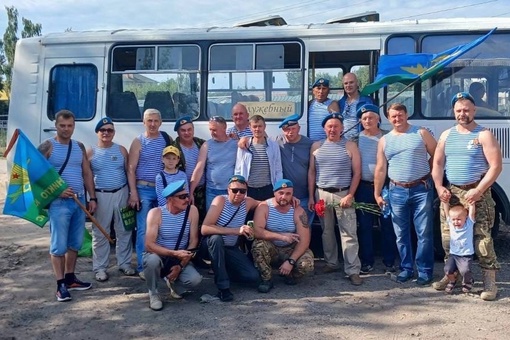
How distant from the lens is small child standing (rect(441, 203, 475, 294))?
4.97 meters

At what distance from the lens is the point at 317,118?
6.23 m

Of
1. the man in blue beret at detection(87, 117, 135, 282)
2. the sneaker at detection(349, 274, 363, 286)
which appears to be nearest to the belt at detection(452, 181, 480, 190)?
→ the sneaker at detection(349, 274, 363, 286)

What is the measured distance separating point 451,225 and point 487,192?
45 centimetres

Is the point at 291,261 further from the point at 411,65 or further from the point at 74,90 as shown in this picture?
the point at 74,90

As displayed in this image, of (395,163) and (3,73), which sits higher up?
(3,73)

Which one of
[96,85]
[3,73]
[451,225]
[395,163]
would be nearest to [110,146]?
[96,85]

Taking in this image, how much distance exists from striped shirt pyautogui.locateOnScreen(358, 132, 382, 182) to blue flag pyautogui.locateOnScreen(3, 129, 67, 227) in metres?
3.05

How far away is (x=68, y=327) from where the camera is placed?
4.54m

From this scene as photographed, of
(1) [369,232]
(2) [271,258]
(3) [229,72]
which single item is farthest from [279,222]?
(3) [229,72]

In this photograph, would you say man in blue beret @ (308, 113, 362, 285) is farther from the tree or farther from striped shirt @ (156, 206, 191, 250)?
the tree

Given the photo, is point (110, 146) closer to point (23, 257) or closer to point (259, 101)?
point (259, 101)

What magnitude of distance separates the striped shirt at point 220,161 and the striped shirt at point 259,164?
8.4 inches

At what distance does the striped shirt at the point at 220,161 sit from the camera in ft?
18.7

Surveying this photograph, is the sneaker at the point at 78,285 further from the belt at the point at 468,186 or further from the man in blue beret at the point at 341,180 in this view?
the belt at the point at 468,186
